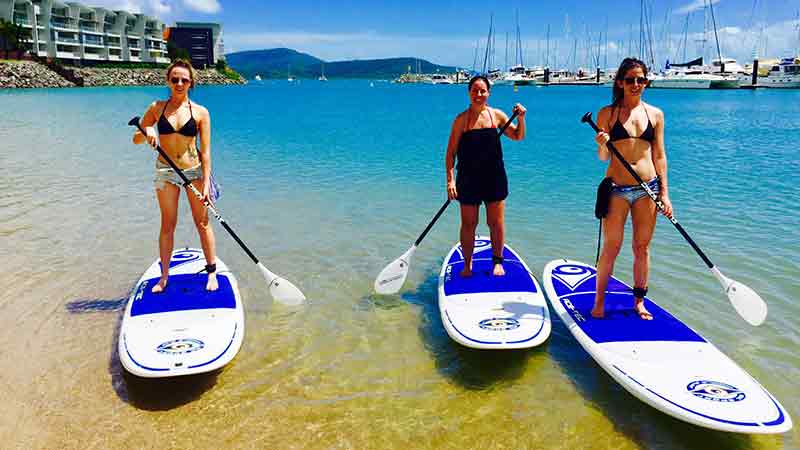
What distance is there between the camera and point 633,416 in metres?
4.29

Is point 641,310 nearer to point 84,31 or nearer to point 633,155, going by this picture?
point 633,155

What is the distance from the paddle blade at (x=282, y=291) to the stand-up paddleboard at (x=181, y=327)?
16.8 inches

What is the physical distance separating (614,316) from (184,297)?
14.2 ft

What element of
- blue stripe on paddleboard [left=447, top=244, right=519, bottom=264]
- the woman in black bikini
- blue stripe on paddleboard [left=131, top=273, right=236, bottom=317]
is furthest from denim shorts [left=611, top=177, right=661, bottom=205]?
blue stripe on paddleboard [left=131, top=273, right=236, bottom=317]

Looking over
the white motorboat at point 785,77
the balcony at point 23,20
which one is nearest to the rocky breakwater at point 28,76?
the balcony at point 23,20

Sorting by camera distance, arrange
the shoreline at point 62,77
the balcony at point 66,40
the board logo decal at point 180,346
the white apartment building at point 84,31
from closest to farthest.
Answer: the board logo decal at point 180,346 → the shoreline at point 62,77 → the white apartment building at point 84,31 → the balcony at point 66,40

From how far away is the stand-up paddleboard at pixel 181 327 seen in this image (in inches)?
169

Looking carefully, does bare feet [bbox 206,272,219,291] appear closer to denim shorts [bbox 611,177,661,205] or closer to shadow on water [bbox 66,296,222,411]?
shadow on water [bbox 66,296,222,411]

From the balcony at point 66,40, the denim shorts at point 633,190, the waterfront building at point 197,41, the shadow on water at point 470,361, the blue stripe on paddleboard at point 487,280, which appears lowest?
the shadow on water at point 470,361

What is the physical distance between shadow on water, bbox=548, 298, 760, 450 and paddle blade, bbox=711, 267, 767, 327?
1.46 m

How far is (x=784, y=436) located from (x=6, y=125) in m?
32.5

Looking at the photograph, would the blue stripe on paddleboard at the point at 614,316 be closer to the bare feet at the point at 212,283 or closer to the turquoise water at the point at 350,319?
the turquoise water at the point at 350,319

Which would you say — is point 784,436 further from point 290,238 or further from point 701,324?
point 290,238

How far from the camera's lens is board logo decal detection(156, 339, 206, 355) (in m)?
4.44
